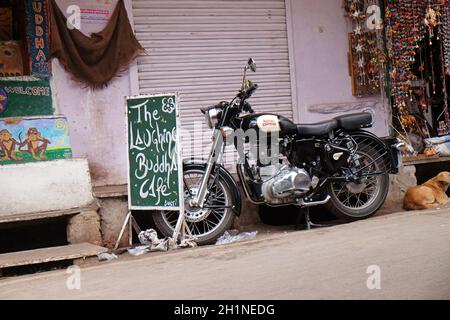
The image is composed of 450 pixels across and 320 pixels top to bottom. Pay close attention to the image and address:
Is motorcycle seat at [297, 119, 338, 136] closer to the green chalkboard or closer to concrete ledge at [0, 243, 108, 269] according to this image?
concrete ledge at [0, 243, 108, 269]

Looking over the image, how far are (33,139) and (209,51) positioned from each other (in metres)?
2.68

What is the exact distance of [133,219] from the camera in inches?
257

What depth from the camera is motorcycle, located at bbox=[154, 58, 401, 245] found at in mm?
6469

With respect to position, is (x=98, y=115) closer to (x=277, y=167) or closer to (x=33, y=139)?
(x=33, y=139)

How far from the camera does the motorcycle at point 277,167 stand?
6.47 m

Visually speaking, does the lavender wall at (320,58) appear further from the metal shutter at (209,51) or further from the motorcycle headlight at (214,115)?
the motorcycle headlight at (214,115)

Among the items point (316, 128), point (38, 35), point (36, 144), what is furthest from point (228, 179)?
point (38, 35)

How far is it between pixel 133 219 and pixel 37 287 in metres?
1.70

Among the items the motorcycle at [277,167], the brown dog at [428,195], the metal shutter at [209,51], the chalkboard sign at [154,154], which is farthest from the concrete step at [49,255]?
the brown dog at [428,195]

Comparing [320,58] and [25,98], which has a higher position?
[320,58]

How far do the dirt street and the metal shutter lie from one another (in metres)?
2.65

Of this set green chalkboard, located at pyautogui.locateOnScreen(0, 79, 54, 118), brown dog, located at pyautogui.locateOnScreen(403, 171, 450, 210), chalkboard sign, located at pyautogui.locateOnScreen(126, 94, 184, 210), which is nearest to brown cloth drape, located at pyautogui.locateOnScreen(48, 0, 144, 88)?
green chalkboard, located at pyautogui.locateOnScreen(0, 79, 54, 118)

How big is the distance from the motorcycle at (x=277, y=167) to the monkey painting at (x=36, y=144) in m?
1.41

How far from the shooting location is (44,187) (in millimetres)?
6297
